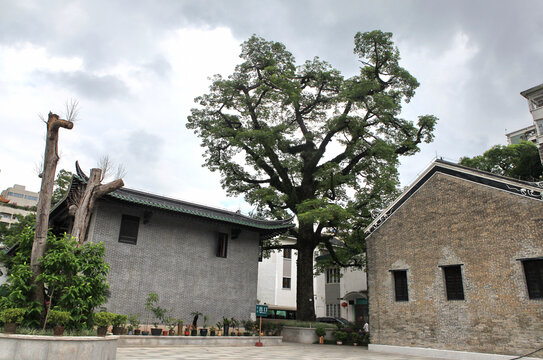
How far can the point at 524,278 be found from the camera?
10906 millimetres

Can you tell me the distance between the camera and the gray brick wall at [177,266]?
1399 cm

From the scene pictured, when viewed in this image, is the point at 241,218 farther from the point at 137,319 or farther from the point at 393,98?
the point at 393,98

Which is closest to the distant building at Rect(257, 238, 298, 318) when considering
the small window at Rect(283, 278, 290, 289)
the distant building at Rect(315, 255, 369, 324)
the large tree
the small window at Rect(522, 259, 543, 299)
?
the small window at Rect(283, 278, 290, 289)

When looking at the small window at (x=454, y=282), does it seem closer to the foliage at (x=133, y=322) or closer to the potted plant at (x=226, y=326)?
the potted plant at (x=226, y=326)

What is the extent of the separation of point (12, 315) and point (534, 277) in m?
13.2

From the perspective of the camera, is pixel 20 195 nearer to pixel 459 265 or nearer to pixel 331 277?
pixel 331 277

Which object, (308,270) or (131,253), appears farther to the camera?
(308,270)

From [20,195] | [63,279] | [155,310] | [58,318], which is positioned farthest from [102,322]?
[20,195]

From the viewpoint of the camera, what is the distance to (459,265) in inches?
492

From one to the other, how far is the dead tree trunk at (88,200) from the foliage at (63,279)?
0.93 metres

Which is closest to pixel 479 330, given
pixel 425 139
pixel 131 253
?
pixel 425 139

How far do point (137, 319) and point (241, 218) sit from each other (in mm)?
6465

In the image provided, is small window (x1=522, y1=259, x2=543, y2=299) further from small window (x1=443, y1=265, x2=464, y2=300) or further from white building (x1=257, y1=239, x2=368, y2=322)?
white building (x1=257, y1=239, x2=368, y2=322)

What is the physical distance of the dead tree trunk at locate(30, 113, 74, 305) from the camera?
8258 mm
